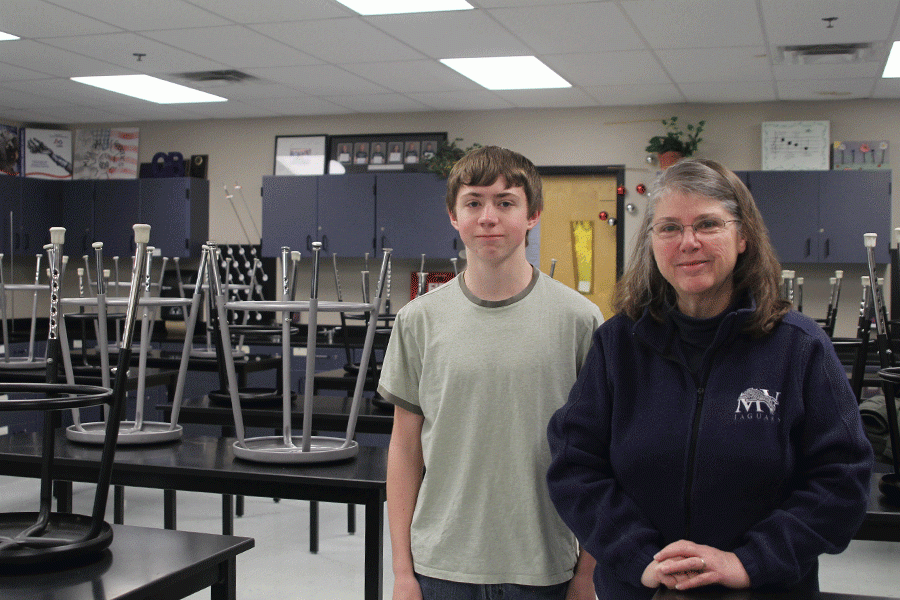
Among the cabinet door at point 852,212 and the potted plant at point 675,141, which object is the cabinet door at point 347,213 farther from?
the cabinet door at point 852,212

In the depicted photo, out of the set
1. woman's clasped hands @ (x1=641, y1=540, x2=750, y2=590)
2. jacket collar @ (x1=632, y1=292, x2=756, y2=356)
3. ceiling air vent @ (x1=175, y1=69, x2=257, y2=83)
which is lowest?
woman's clasped hands @ (x1=641, y1=540, x2=750, y2=590)

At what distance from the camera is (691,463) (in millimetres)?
1158

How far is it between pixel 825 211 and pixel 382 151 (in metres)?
3.53

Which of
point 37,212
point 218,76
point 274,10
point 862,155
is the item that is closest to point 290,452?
point 274,10

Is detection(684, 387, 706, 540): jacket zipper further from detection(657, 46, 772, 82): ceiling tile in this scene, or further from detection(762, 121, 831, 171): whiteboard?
detection(762, 121, 831, 171): whiteboard

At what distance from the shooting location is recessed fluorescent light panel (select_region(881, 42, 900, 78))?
4953 millimetres

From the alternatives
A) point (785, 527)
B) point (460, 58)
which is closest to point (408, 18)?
point (460, 58)

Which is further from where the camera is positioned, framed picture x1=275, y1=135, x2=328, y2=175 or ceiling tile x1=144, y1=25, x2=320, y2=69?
framed picture x1=275, y1=135, x2=328, y2=175

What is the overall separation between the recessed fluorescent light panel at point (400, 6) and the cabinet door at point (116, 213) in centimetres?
400

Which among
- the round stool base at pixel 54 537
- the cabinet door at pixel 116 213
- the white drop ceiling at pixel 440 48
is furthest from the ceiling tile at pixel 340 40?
the round stool base at pixel 54 537

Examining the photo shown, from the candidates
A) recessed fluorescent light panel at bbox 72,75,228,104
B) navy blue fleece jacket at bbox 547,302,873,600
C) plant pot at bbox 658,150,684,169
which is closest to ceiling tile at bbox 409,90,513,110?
plant pot at bbox 658,150,684,169

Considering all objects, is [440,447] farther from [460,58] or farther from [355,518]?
[460,58]

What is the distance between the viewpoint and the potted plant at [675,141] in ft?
21.1

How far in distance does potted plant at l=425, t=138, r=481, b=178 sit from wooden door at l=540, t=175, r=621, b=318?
738 mm
